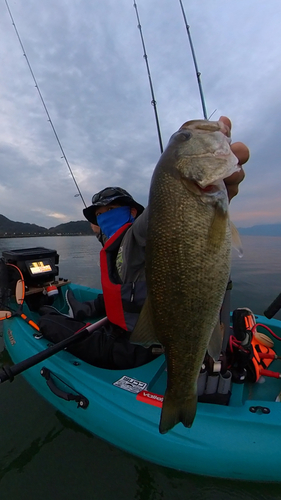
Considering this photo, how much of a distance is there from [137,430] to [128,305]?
1291 millimetres

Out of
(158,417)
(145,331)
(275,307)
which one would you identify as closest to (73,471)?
(158,417)

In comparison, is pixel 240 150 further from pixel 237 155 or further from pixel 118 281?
pixel 118 281

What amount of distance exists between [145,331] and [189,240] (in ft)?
2.06

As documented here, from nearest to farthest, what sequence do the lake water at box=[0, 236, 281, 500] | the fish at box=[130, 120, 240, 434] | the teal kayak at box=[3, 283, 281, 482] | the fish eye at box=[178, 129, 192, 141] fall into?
1. the fish at box=[130, 120, 240, 434]
2. the fish eye at box=[178, 129, 192, 141]
3. the teal kayak at box=[3, 283, 281, 482]
4. the lake water at box=[0, 236, 281, 500]

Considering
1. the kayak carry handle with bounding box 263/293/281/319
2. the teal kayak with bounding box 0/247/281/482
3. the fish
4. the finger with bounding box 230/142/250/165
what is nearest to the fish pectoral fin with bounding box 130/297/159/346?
the fish

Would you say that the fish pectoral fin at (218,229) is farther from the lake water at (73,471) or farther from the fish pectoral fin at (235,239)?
the lake water at (73,471)

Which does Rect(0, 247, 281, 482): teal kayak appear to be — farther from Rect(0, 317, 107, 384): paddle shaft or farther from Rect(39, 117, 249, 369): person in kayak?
Rect(39, 117, 249, 369): person in kayak

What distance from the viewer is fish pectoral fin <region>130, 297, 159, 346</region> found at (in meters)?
1.55

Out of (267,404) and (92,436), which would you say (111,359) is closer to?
(92,436)

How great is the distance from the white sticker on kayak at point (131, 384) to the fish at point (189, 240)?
171 cm

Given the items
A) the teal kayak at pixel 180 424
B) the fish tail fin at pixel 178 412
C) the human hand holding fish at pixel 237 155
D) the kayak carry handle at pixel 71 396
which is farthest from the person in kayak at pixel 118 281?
the fish tail fin at pixel 178 412

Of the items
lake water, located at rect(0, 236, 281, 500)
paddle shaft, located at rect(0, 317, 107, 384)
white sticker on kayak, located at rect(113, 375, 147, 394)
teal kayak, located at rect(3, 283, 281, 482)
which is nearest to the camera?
teal kayak, located at rect(3, 283, 281, 482)

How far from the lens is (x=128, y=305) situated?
3059mm

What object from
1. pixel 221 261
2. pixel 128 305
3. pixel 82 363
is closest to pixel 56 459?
pixel 82 363
